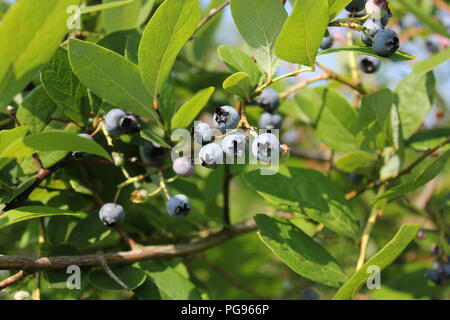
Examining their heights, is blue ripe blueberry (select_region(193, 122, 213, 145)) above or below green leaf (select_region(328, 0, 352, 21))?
below

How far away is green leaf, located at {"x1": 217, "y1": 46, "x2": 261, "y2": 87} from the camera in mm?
1112

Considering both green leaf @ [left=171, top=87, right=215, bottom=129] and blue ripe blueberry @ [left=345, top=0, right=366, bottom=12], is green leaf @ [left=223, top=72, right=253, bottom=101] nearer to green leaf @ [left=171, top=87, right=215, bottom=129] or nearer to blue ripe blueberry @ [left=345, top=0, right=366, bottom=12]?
green leaf @ [left=171, top=87, right=215, bottom=129]

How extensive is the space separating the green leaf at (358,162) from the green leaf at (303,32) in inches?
19.0

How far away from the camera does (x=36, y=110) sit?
3.91ft

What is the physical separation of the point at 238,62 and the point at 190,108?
0.54 ft

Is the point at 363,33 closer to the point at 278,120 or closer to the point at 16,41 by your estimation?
the point at 278,120

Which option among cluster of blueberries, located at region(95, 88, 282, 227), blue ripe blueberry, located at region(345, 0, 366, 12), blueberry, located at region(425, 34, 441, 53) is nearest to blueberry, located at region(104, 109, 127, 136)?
cluster of blueberries, located at region(95, 88, 282, 227)

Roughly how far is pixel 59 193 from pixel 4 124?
26 centimetres

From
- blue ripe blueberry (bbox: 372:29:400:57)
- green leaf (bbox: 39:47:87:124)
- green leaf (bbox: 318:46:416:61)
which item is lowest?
green leaf (bbox: 39:47:87:124)

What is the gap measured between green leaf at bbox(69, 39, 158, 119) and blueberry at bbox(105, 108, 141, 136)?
3 centimetres

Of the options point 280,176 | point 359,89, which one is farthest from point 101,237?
point 359,89

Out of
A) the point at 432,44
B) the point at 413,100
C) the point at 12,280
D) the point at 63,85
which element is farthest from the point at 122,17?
the point at 432,44
